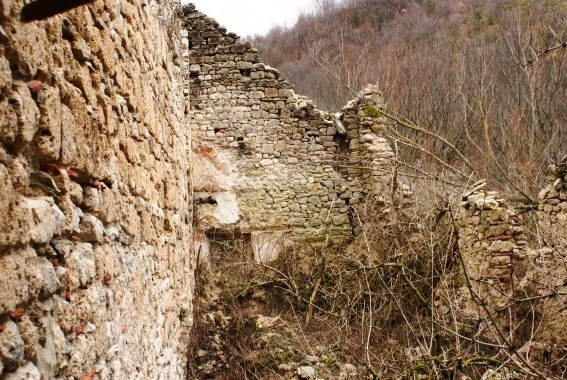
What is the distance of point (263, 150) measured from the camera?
9.89 metres

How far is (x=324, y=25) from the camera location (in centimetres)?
2969

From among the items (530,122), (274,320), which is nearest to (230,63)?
(274,320)

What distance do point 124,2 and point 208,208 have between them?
681cm

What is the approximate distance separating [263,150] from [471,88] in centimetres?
775

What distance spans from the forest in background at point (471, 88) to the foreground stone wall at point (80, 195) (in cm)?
652

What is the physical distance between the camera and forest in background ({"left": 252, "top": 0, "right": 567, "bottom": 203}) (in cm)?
1193

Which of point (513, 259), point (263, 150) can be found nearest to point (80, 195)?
point (513, 259)

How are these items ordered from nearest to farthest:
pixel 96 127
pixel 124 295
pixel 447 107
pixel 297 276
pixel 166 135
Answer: pixel 96 127 < pixel 124 295 < pixel 166 135 < pixel 297 276 < pixel 447 107

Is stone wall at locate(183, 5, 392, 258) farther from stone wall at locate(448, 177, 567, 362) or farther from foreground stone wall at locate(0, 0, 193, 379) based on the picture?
foreground stone wall at locate(0, 0, 193, 379)

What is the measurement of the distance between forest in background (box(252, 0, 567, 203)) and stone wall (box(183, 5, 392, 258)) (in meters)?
0.95

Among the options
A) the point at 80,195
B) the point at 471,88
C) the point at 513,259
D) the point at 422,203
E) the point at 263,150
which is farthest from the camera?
the point at 471,88

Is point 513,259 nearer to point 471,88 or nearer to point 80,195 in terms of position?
point 80,195

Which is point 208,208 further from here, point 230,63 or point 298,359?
point 298,359

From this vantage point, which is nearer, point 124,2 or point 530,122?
point 124,2
